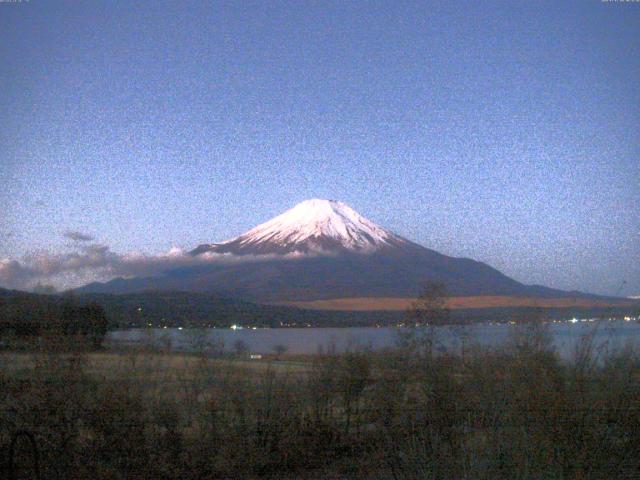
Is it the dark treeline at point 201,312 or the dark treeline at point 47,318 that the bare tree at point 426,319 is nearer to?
the dark treeline at point 201,312

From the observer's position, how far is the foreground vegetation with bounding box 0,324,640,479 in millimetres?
8795

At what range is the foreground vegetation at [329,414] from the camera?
879 cm

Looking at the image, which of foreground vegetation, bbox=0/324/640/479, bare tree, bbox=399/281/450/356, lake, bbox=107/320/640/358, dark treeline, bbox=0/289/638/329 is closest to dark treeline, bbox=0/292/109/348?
dark treeline, bbox=0/289/638/329

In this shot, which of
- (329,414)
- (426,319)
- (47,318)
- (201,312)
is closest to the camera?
(329,414)

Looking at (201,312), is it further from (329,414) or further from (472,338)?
(472,338)

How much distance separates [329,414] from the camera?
46.6ft

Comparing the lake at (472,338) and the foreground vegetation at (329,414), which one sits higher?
the lake at (472,338)

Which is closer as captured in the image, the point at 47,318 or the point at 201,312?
the point at 47,318

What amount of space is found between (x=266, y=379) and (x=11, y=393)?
4177mm

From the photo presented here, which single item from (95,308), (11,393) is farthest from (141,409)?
(95,308)

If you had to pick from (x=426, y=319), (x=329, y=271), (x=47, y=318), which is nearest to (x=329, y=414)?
(x=426, y=319)

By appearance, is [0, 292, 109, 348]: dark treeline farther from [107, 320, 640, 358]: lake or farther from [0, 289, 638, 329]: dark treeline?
[107, 320, 640, 358]: lake

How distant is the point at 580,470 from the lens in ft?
26.5

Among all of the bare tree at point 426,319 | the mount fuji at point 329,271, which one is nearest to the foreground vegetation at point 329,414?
the bare tree at point 426,319
